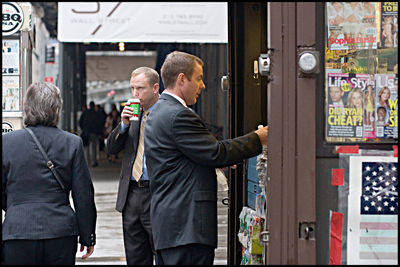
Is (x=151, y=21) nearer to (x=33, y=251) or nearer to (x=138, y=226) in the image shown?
(x=138, y=226)

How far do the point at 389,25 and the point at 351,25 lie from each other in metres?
0.20

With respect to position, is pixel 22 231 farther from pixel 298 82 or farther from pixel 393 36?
pixel 393 36

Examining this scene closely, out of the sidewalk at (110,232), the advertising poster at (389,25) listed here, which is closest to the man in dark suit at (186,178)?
the advertising poster at (389,25)

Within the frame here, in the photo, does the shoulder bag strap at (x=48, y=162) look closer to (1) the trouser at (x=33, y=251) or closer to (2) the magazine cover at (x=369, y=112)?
(1) the trouser at (x=33, y=251)

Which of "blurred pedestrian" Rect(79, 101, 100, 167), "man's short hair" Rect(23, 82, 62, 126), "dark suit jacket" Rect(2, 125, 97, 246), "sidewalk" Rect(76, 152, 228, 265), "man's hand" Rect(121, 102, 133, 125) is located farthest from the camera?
"blurred pedestrian" Rect(79, 101, 100, 167)

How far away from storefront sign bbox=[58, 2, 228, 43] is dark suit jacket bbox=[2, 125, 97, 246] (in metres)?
7.66

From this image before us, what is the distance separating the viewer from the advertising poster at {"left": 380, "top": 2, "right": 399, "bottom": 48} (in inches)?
142

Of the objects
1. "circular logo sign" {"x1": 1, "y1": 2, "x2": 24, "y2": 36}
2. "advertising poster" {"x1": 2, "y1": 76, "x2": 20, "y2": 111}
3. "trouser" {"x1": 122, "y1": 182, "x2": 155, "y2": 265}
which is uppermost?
"circular logo sign" {"x1": 1, "y1": 2, "x2": 24, "y2": 36}

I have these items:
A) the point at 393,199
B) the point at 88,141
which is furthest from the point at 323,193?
Answer: the point at 88,141

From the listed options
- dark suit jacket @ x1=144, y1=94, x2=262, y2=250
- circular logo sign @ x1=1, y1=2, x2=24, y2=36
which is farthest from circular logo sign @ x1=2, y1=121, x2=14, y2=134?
dark suit jacket @ x1=144, y1=94, x2=262, y2=250

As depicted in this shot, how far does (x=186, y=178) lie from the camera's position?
387cm

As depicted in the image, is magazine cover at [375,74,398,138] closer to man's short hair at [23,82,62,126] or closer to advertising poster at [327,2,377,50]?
advertising poster at [327,2,377,50]

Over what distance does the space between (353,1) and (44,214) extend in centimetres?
207

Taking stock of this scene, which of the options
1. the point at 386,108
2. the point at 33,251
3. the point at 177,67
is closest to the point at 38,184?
the point at 33,251
